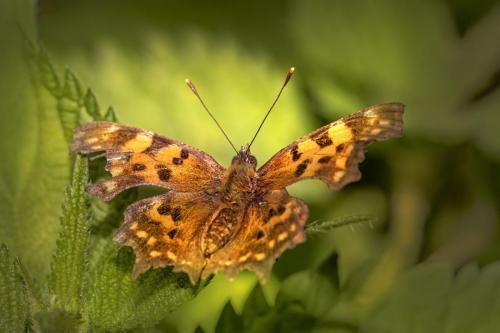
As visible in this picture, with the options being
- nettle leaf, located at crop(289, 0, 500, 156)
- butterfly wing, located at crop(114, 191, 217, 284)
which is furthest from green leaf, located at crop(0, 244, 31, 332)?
nettle leaf, located at crop(289, 0, 500, 156)

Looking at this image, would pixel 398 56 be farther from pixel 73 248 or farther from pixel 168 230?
pixel 73 248

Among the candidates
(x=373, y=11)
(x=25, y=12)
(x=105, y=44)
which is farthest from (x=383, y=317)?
(x=105, y=44)

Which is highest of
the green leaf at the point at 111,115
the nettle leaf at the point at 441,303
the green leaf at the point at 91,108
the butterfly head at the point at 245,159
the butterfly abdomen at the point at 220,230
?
the green leaf at the point at 91,108

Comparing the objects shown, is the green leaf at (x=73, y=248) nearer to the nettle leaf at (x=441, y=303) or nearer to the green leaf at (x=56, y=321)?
the green leaf at (x=56, y=321)

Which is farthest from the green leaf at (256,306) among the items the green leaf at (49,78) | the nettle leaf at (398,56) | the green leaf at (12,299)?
the nettle leaf at (398,56)

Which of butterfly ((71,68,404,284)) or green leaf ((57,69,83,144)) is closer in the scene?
butterfly ((71,68,404,284))

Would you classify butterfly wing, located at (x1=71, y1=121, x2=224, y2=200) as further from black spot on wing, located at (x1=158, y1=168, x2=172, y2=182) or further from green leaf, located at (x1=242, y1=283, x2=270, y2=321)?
green leaf, located at (x1=242, y1=283, x2=270, y2=321)

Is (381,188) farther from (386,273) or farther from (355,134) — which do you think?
(355,134)
